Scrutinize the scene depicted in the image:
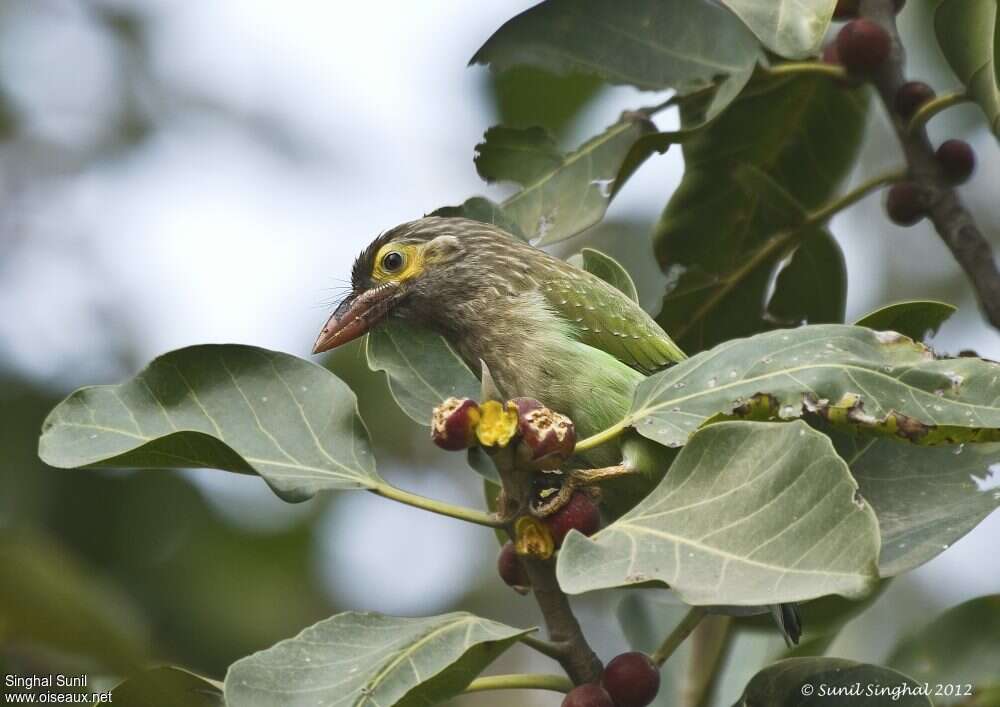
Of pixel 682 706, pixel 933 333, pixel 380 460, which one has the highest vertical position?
pixel 933 333

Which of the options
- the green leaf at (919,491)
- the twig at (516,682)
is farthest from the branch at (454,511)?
the green leaf at (919,491)

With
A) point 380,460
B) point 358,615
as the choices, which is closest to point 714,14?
point 358,615

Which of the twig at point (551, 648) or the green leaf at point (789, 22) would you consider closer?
the twig at point (551, 648)

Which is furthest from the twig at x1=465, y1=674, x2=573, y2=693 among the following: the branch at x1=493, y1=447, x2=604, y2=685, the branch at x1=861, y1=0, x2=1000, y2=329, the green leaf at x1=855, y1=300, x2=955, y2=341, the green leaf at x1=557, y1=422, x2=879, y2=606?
the branch at x1=861, y1=0, x2=1000, y2=329

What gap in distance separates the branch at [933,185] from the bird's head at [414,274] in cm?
→ 114

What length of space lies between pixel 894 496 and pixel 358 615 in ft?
3.61

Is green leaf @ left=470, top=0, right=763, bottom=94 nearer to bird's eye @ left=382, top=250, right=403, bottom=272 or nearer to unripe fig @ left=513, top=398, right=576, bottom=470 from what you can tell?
bird's eye @ left=382, top=250, right=403, bottom=272

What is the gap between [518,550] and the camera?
2.32m

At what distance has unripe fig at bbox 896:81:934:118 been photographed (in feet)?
10.2

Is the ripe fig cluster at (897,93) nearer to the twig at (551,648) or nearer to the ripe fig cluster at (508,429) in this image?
the ripe fig cluster at (508,429)

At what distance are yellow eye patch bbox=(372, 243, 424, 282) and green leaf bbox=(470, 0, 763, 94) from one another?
675 millimetres

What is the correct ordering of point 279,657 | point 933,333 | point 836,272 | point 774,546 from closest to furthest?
point 774,546 < point 279,657 < point 933,333 < point 836,272

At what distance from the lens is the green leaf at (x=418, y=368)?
2973mm

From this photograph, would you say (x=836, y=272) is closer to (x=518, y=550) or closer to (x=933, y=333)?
(x=933, y=333)
